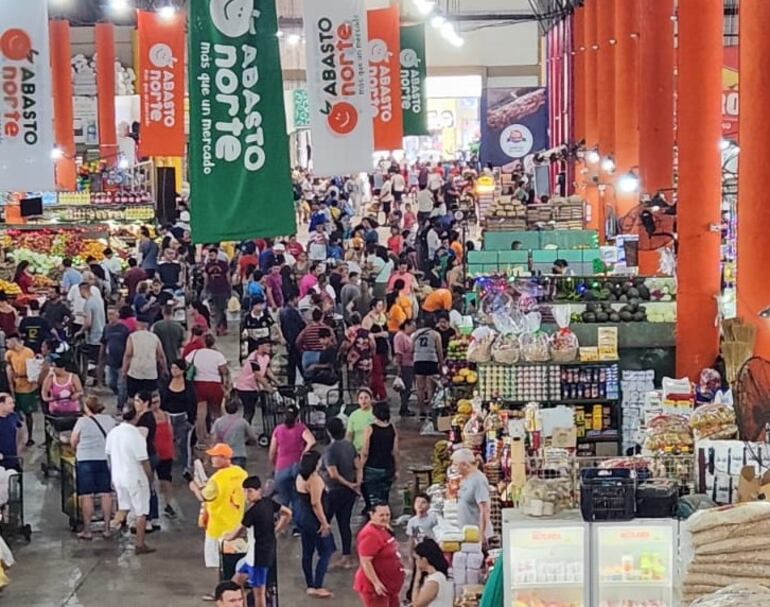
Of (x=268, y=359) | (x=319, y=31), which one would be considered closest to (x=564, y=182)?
(x=268, y=359)

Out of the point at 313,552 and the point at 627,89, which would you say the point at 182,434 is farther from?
the point at 627,89

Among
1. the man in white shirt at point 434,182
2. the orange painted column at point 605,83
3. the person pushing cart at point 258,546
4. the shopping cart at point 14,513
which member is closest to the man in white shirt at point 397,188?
the man in white shirt at point 434,182

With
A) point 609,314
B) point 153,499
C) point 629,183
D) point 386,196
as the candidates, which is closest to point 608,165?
point 629,183

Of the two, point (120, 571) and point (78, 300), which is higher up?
point (78, 300)

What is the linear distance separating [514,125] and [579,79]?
7.09ft

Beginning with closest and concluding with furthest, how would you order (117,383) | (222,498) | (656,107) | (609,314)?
1. (222,498)
2. (609,314)
3. (117,383)
4. (656,107)

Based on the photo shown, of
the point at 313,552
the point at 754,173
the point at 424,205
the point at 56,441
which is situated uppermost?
the point at 424,205

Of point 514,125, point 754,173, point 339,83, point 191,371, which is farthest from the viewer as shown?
point 514,125

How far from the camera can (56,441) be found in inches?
497

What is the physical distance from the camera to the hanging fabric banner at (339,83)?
1127 centimetres

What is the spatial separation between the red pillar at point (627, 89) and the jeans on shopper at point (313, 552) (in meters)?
13.2

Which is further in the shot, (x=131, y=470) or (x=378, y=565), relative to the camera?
(x=131, y=470)

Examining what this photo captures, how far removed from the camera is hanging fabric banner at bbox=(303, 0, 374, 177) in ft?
37.0

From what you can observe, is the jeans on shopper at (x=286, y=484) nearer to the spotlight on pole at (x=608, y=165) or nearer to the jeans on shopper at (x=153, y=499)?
the jeans on shopper at (x=153, y=499)
